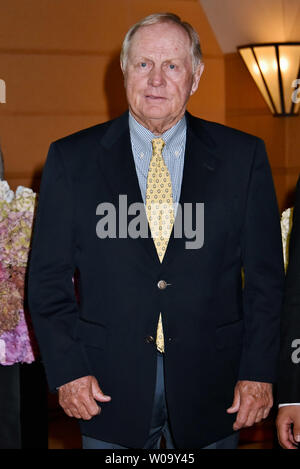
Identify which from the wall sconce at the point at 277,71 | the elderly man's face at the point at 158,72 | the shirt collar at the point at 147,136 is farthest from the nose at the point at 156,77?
the wall sconce at the point at 277,71

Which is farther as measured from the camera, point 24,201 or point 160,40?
point 24,201

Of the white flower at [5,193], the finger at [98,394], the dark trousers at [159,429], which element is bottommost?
the dark trousers at [159,429]

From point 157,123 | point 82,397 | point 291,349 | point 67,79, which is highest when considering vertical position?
point 67,79

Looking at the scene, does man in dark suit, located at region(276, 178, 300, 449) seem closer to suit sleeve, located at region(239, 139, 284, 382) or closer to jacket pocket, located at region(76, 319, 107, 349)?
suit sleeve, located at region(239, 139, 284, 382)

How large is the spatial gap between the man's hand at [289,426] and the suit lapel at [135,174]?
47 centimetres

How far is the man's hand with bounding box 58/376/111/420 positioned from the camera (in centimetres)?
190

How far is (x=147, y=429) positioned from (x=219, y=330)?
1.06 ft

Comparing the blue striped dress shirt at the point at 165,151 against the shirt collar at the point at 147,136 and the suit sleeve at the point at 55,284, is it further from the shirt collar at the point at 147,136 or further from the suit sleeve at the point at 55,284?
the suit sleeve at the point at 55,284

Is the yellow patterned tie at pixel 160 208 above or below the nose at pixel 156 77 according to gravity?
below

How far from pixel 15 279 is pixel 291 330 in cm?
97

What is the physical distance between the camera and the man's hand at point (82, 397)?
6.24ft

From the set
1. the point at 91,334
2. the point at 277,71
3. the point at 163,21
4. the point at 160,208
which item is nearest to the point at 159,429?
the point at 91,334

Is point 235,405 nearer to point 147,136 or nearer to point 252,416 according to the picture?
point 252,416

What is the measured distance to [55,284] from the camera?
6.32ft
